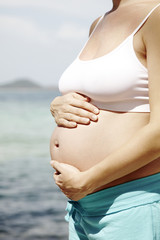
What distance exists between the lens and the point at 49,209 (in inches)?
203

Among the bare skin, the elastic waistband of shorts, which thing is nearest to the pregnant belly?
the bare skin

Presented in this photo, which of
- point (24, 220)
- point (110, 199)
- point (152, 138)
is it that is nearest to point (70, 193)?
point (110, 199)

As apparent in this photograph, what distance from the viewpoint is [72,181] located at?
1.64 metres

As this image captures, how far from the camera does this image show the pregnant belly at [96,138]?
5.33 ft

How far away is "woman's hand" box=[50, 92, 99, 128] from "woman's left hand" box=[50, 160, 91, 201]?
0.53 ft

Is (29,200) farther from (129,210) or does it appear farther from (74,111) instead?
(129,210)

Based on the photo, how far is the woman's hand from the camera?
172 cm

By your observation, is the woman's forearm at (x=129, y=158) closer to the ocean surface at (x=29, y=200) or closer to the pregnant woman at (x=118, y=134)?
the pregnant woman at (x=118, y=134)

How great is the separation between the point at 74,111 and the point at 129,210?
41 cm

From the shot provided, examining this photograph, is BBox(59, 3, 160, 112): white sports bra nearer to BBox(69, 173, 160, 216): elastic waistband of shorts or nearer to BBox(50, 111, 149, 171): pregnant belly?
BBox(50, 111, 149, 171): pregnant belly

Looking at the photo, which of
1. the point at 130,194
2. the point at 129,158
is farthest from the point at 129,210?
the point at 129,158

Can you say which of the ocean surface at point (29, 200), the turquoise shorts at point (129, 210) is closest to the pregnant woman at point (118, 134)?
the turquoise shorts at point (129, 210)

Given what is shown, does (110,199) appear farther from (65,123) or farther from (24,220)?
(24,220)

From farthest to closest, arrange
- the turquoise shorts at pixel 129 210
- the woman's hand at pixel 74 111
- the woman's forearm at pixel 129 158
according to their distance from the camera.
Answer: the woman's hand at pixel 74 111, the turquoise shorts at pixel 129 210, the woman's forearm at pixel 129 158
